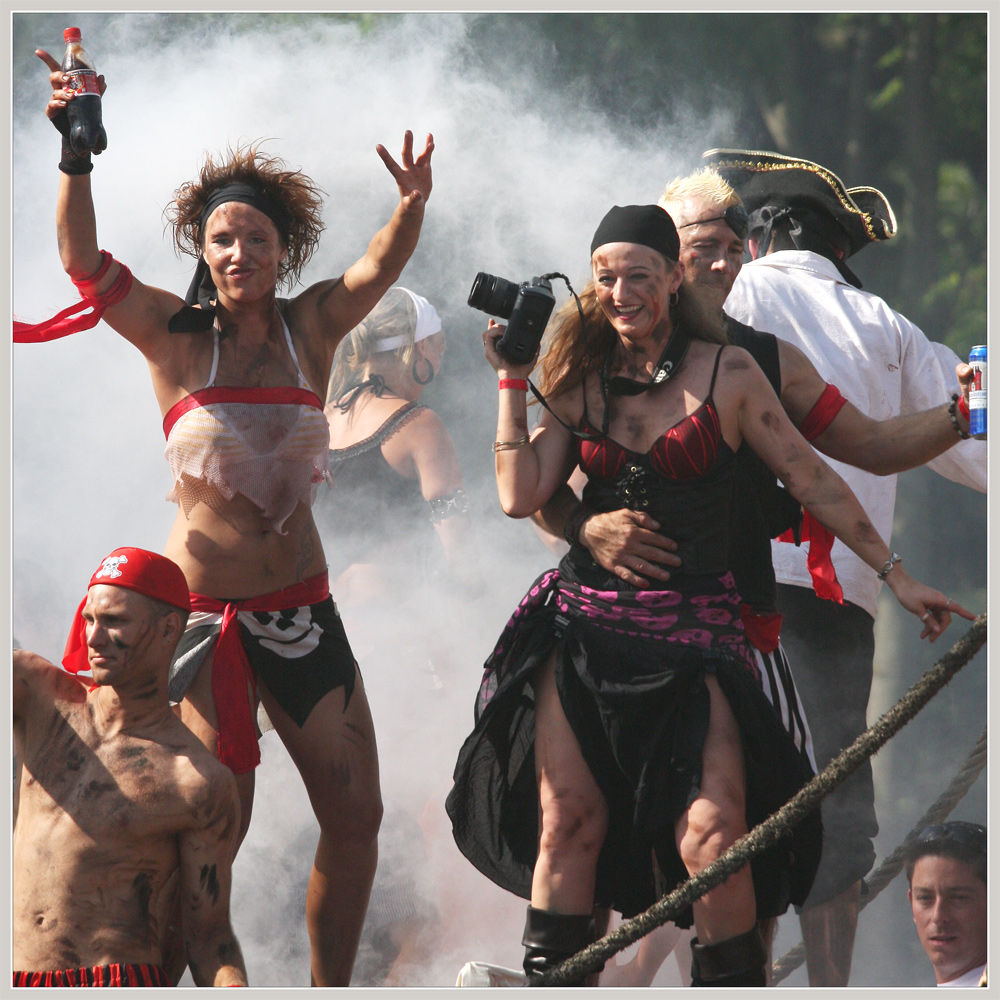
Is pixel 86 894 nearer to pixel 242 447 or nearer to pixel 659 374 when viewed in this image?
pixel 242 447

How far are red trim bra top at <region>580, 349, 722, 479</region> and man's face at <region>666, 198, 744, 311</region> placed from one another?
0.80 meters

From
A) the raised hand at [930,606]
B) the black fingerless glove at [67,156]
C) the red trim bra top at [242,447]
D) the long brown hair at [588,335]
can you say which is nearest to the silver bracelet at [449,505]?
the red trim bra top at [242,447]

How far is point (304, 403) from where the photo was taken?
3018mm

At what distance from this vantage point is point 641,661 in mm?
2611

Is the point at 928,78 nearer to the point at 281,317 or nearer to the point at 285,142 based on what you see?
the point at 285,142

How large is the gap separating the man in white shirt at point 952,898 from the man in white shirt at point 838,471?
175 mm

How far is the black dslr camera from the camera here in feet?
8.98

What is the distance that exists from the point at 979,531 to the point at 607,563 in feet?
15.8

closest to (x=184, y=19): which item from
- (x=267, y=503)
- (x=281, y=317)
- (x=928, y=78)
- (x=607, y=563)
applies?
(x=281, y=317)

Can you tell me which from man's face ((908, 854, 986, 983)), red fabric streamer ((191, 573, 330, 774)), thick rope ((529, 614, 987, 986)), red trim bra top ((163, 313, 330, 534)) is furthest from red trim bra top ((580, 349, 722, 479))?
man's face ((908, 854, 986, 983))

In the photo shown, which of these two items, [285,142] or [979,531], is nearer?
[285,142]

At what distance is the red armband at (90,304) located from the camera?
2.90 meters

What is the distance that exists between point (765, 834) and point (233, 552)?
4.38 ft

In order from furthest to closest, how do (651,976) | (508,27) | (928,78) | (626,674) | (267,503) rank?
(928,78)
(508,27)
(651,976)
(267,503)
(626,674)
